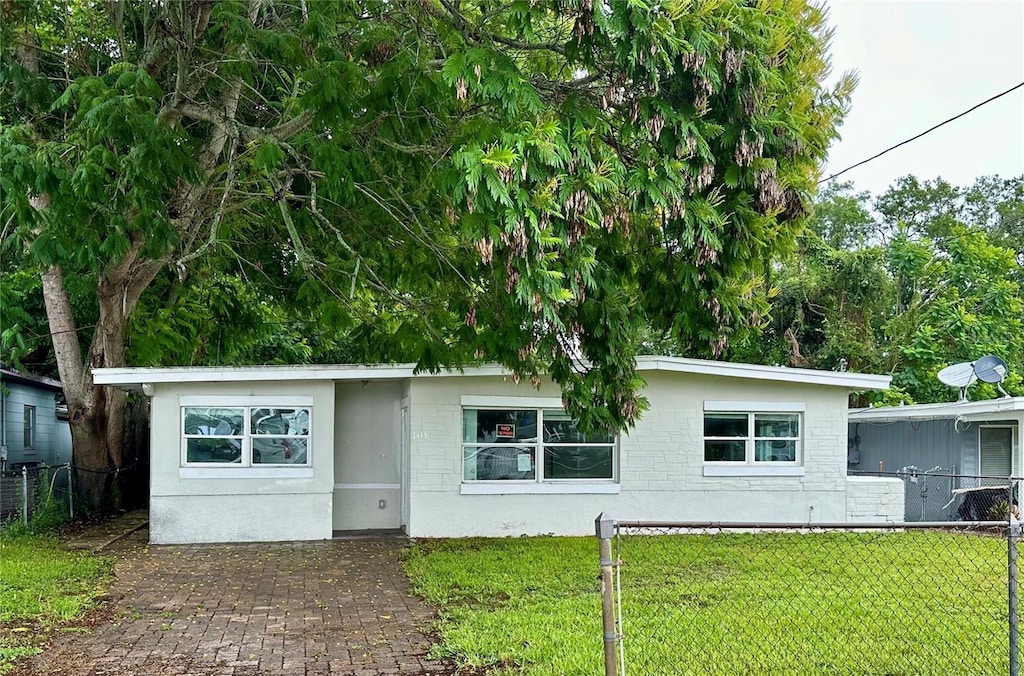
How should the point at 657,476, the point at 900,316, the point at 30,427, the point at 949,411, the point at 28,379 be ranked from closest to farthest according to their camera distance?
the point at 657,476 → the point at 949,411 → the point at 28,379 → the point at 30,427 → the point at 900,316

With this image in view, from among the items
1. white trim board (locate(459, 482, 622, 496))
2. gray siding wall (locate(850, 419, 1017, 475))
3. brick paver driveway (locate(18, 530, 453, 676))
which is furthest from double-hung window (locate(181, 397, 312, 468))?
gray siding wall (locate(850, 419, 1017, 475))

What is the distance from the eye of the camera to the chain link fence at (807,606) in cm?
638

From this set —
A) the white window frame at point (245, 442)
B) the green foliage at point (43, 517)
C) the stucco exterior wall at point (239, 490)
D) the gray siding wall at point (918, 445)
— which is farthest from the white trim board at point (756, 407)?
the green foliage at point (43, 517)

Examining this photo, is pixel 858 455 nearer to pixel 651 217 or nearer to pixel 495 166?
pixel 651 217

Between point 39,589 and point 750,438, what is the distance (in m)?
10.1

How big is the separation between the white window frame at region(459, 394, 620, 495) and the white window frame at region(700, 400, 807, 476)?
59.9 inches

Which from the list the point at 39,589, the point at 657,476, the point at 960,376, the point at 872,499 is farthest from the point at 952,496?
the point at 39,589

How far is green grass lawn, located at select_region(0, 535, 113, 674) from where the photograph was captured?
7.69 meters

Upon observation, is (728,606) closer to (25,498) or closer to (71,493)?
(25,498)

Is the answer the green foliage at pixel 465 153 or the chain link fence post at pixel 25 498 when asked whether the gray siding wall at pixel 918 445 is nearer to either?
the green foliage at pixel 465 153

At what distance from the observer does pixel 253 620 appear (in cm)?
839

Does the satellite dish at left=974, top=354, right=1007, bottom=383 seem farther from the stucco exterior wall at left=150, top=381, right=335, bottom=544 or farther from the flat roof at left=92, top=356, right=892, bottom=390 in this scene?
the stucco exterior wall at left=150, top=381, right=335, bottom=544

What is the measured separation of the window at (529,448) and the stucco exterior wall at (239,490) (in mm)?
2138

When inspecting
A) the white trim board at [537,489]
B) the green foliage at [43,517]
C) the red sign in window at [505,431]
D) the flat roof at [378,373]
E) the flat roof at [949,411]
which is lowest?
the green foliage at [43,517]
